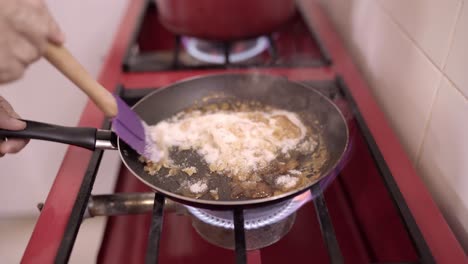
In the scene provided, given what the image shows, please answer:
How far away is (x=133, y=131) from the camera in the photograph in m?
0.59

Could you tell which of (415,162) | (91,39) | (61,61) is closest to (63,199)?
(61,61)

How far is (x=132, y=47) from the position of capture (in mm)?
889

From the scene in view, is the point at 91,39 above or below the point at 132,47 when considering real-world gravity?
below

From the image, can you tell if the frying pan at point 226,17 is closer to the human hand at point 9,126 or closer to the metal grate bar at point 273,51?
the metal grate bar at point 273,51

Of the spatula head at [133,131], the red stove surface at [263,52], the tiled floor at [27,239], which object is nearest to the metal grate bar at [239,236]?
the spatula head at [133,131]

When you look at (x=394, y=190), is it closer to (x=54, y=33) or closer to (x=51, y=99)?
(x=54, y=33)

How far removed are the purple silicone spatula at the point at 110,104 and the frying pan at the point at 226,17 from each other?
28cm

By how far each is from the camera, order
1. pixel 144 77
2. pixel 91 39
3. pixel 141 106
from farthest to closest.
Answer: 1. pixel 91 39
2. pixel 144 77
3. pixel 141 106

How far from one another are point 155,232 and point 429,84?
43 centimetres

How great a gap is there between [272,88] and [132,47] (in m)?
0.33

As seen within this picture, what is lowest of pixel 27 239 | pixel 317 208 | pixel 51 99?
pixel 51 99

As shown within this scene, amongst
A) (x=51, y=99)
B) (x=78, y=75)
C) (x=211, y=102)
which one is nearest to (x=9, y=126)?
(x=78, y=75)

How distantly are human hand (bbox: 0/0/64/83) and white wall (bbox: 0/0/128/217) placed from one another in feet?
2.45

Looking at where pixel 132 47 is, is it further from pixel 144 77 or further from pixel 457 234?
pixel 457 234
